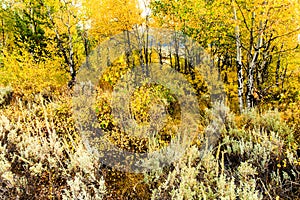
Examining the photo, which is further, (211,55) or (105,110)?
(211,55)

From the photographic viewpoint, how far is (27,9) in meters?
18.1

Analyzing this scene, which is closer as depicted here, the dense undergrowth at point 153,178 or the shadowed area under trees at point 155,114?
the dense undergrowth at point 153,178

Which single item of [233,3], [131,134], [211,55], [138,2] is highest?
[138,2]

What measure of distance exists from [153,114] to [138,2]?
11.7 metres

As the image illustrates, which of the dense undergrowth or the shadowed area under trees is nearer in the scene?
the dense undergrowth

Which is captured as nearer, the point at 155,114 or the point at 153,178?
the point at 153,178

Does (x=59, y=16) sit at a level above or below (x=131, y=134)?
above

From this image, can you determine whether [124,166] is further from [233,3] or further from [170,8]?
[170,8]

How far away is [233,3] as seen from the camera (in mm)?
8539

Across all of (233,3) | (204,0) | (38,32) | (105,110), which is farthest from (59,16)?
(233,3)

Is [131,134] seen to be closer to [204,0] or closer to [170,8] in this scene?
[204,0]

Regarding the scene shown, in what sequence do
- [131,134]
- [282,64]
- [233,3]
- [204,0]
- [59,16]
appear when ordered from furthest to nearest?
[282,64] < [59,16] < [204,0] < [233,3] < [131,134]

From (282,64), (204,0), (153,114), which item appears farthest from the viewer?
(282,64)

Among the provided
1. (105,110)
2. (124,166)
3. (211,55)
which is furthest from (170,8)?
(124,166)
